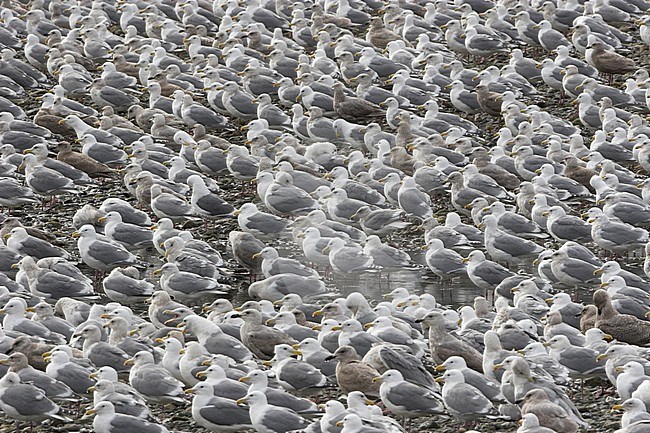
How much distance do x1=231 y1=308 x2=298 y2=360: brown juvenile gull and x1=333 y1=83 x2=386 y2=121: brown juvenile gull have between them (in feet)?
32.7

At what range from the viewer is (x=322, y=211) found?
67.8 ft

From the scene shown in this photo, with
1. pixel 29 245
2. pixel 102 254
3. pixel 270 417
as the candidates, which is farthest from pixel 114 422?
pixel 29 245

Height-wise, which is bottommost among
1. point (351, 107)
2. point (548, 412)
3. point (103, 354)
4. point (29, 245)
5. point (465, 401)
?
point (351, 107)

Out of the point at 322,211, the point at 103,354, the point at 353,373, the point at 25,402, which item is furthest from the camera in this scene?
the point at 322,211

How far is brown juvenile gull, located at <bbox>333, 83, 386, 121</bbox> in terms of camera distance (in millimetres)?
25641

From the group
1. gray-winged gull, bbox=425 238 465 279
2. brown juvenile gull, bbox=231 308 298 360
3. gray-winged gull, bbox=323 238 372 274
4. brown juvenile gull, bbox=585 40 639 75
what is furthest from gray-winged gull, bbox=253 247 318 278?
brown juvenile gull, bbox=585 40 639 75

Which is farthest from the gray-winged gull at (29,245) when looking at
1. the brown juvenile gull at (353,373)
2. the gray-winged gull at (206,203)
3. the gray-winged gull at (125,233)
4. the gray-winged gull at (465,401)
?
the gray-winged gull at (465,401)

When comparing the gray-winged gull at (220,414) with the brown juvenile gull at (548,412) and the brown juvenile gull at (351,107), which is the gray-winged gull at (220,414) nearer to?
the brown juvenile gull at (548,412)

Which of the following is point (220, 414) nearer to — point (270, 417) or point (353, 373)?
point (270, 417)

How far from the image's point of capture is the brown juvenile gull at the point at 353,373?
48.0ft

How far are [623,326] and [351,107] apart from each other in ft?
34.7

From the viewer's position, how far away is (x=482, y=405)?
13.9 m

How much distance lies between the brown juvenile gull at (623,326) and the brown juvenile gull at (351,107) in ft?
33.5

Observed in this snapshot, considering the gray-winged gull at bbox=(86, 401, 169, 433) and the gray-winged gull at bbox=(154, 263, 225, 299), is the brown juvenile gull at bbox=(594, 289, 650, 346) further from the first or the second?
the gray-winged gull at bbox=(86, 401, 169, 433)
